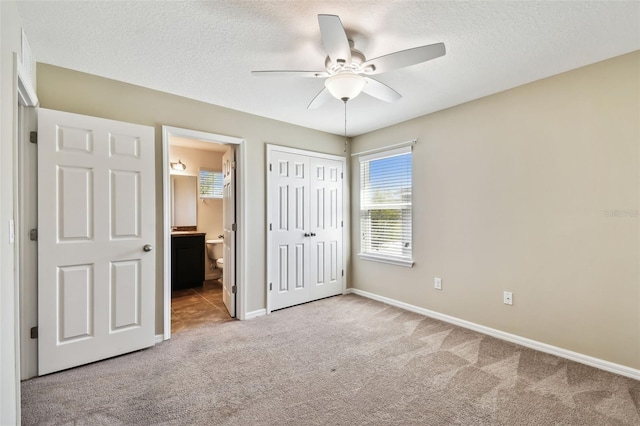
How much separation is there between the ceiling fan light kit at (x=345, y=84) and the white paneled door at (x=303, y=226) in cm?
179

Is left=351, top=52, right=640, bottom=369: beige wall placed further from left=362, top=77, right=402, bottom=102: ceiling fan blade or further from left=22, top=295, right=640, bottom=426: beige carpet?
left=362, top=77, right=402, bottom=102: ceiling fan blade

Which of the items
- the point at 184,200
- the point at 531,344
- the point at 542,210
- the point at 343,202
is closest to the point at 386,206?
the point at 343,202

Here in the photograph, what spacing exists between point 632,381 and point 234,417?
285 centimetres

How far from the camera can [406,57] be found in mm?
1807

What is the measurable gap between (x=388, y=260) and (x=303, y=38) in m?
2.89

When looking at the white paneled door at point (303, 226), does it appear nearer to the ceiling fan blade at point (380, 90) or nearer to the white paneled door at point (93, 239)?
the white paneled door at point (93, 239)

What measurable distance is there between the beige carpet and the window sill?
37.5 inches

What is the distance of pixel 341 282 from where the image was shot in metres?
4.50

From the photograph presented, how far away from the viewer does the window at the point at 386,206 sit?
383 centimetres

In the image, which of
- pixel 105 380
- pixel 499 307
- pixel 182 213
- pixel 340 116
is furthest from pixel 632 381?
pixel 182 213

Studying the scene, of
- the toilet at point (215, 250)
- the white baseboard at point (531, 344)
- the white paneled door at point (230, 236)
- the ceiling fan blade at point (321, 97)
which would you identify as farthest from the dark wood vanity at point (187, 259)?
the ceiling fan blade at point (321, 97)

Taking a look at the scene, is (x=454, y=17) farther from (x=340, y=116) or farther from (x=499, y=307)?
(x=499, y=307)

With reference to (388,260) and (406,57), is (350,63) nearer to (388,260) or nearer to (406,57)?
(406,57)

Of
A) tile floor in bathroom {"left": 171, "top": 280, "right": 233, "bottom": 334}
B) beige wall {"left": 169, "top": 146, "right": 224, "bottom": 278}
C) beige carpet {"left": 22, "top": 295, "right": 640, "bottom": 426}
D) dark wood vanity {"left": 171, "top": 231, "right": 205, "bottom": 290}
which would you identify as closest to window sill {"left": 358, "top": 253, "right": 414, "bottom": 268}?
beige carpet {"left": 22, "top": 295, "right": 640, "bottom": 426}
